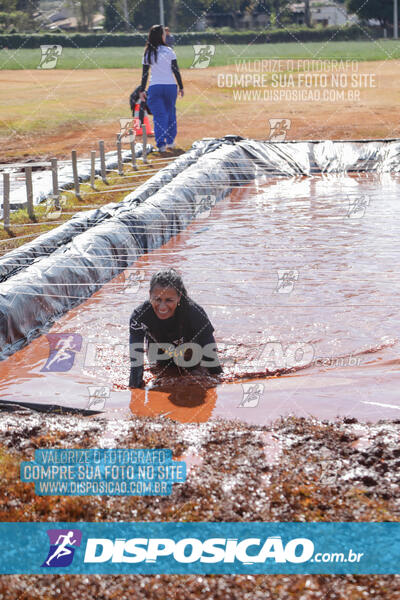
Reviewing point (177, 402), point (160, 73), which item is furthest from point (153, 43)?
point (177, 402)

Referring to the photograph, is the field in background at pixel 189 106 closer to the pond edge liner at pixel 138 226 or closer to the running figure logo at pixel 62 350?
the pond edge liner at pixel 138 226

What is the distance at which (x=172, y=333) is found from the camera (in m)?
5.37

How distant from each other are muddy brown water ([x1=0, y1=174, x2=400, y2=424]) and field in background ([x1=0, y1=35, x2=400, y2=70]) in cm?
2395

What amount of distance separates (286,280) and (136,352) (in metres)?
2.78

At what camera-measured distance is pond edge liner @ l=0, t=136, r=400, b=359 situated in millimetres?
6547

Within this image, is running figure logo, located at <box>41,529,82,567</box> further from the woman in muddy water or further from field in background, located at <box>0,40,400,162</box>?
field in background, located at <box>0,40,400,162</box>

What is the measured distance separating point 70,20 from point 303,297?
54.6 m

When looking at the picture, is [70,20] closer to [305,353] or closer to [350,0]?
[350,0]

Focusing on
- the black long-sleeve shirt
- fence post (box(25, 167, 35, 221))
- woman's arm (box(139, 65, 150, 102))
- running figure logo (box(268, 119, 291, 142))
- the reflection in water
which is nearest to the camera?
the reflection in water

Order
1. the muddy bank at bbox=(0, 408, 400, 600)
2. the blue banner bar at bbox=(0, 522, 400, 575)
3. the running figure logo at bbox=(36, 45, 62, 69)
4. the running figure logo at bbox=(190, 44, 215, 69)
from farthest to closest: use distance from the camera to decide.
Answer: the running figure logo at bbox=(190, 44, 215, 69), the running figure logo at bbox=(36, 45, 62, 69), the blue banner bar at bbox=(0, 522, 400, 575), the muddy bank at bbox=(0, 408, 400, 600)

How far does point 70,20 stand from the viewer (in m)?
57.1

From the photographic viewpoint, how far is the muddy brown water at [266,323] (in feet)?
16.6

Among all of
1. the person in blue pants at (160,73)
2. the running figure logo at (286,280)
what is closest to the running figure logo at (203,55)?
the person in blue pants at (160,73)

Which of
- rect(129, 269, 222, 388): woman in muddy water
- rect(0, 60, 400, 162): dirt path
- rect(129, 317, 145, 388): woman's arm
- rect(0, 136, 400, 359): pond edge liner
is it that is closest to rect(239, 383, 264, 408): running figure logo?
rect(129, 269, 222, 388): woman in muddy water
